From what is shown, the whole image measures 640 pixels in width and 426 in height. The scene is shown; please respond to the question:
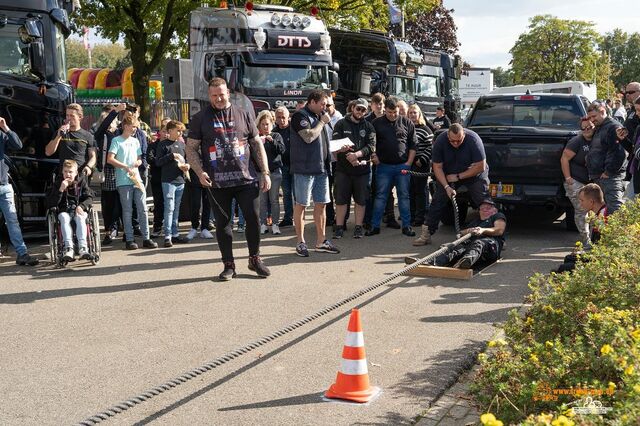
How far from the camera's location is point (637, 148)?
864cm

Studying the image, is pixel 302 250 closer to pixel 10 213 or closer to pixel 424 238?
pixel 424 238

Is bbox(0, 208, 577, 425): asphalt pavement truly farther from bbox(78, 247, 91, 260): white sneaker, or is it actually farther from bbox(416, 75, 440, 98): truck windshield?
bbox(416, 75, 440, 98): truck windshield

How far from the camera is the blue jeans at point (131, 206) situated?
10.1 meters

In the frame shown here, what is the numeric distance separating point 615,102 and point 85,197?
18.2 meters

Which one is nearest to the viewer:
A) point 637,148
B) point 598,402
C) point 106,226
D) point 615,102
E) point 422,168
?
point 598,402

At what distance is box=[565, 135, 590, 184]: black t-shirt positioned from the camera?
955 cm

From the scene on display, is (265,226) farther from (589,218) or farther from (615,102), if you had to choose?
(615,102)

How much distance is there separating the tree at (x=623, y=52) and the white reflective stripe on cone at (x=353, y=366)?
132m

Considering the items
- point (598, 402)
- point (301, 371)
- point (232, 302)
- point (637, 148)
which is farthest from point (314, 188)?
point (598, 402)

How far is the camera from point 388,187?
433 inches

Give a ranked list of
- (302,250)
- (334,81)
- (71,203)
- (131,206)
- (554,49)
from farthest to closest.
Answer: (554,49)
(334,81)
(131,206)
(302,250)
(71,203)

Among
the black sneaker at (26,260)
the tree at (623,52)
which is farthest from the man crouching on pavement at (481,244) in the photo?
the tree at (623,52)

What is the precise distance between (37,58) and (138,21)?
15034 millimetres

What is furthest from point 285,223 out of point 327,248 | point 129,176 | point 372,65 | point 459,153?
point 372,65
